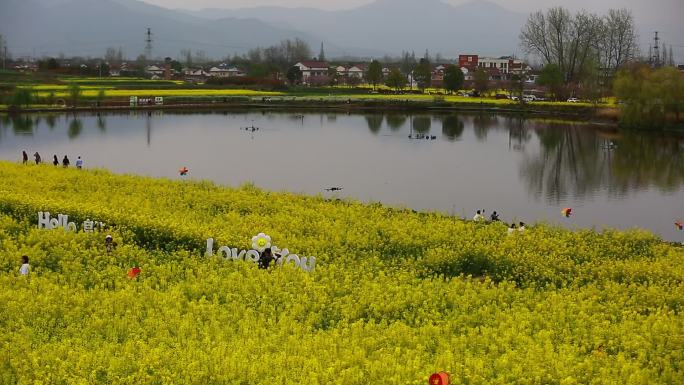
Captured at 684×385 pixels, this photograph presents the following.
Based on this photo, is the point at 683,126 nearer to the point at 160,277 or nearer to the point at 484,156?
the point at 484,156

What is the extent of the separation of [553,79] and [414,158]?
4732 centimetres

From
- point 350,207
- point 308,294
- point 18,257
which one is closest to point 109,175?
point 350,207

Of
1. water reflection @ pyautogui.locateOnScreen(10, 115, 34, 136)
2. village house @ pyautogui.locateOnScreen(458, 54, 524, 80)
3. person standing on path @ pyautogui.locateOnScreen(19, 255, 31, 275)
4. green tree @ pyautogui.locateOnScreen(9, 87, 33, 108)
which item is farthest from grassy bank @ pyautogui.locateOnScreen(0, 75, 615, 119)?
person standing on path @ pyautogui.locateOnScreen(19, 255, 31, 275)

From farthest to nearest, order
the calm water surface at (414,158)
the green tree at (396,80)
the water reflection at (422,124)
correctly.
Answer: the green tree at (396,80), the water reflection at (422,124), the calm water surface at (414,158)

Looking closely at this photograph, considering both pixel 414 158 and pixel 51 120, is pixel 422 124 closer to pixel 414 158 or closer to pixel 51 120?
pixel 414 158

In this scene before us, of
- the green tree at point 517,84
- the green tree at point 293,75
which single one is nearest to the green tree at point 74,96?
the green tree at point 293,75

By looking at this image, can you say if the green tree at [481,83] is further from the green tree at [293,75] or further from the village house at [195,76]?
the village house at [195,76]

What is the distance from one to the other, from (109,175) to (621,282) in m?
19.0

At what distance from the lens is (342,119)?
70562 mm

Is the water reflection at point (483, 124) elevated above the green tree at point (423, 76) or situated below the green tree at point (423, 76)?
below

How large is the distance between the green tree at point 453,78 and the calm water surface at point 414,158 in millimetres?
25728

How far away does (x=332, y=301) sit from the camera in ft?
45.0

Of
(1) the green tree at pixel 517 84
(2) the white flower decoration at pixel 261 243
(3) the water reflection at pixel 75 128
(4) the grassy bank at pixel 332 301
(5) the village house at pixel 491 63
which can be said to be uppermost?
(5) the village house at pixel 491 63

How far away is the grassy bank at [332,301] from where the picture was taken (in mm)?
10000
